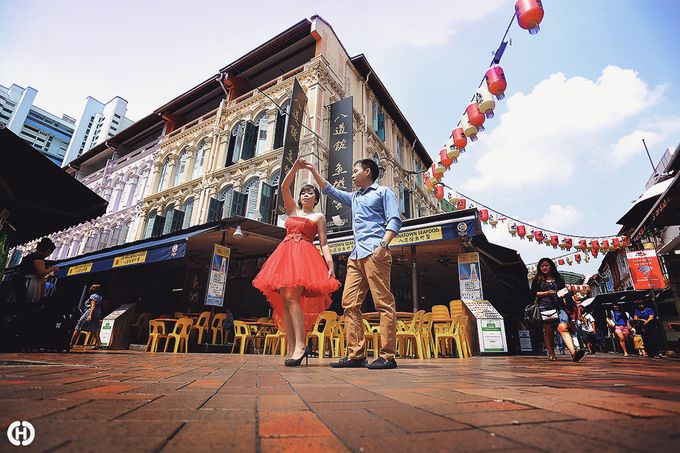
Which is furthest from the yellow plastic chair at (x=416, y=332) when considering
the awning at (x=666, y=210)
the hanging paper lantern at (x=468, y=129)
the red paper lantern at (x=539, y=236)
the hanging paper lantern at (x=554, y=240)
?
the hanging paper lantern at (x=554, y=240)

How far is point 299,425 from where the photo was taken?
77 centimetres

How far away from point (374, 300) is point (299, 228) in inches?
39.5

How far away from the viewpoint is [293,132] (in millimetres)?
11180

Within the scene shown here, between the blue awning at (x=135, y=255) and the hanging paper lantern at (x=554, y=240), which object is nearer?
the blue awning at (x=135, y=255)

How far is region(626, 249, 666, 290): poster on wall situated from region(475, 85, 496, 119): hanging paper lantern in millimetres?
6487

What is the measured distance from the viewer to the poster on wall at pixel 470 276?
A: 8085 mm

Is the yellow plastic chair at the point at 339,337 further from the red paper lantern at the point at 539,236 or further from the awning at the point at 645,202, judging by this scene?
the red paper lantern at the point at 539,236

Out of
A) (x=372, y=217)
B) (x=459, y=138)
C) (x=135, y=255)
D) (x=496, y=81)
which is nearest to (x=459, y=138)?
(x=459, y=138)

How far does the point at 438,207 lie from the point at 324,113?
12.8 meters

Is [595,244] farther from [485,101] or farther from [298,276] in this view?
[298,276]

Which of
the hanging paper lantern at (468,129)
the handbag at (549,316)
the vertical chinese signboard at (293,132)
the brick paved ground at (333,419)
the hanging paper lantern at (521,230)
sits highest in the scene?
the vertical chinese signboard at (293,132)

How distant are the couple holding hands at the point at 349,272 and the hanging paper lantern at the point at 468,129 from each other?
5604 mm

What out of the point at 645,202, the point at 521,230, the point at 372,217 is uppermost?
the point at 521,230

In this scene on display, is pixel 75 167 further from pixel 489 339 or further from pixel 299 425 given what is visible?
pixel 299 425
